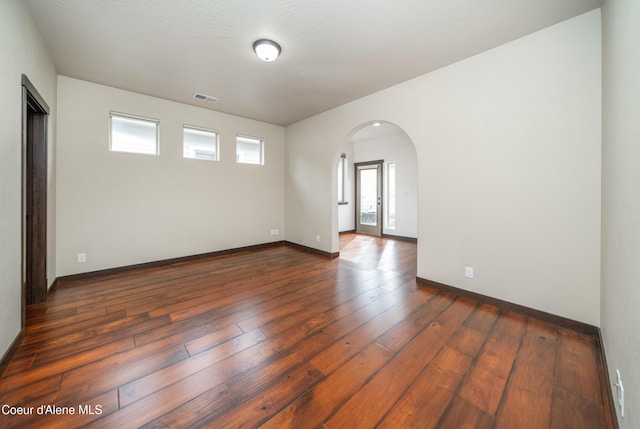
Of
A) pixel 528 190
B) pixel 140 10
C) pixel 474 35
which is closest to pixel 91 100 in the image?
pixel 140 10

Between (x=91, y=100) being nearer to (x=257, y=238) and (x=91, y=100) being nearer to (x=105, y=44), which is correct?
(x=105, y=44)

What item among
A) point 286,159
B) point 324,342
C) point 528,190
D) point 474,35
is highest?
point 474,35

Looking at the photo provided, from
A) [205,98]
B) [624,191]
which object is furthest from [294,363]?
[205,98]

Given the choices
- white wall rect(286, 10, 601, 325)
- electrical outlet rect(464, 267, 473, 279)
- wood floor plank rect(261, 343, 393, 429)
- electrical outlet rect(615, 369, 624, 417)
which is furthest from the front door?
electrical outlet rect(615, 369, 624, 417)

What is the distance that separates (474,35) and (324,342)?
3.18 meters

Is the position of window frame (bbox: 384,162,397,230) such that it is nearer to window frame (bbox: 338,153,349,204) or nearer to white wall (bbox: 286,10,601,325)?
window frame (bbox: 338,153,349,204)

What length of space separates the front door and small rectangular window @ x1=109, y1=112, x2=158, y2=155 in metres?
5.28

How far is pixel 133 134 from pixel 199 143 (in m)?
0.98

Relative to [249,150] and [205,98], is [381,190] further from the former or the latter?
[205,98]

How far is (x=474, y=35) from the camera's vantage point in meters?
2.37

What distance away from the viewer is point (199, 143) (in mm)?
4512

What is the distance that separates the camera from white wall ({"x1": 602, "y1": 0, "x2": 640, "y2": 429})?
1.03 m

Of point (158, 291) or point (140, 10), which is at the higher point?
point (140, 10)

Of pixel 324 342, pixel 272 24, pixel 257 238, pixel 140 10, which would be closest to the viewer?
pixel 324 342
